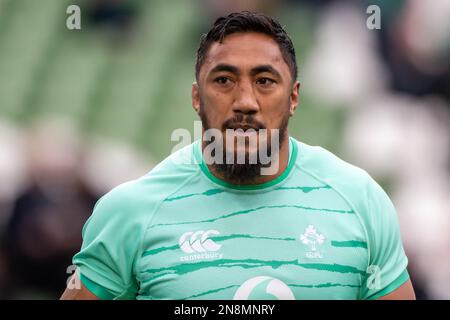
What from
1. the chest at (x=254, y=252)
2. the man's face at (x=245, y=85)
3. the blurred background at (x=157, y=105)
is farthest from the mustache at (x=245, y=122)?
the blurred background at (x=157, y=105)

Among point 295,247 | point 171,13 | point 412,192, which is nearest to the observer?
point 295,247

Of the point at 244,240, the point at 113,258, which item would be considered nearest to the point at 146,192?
the point at 113,258

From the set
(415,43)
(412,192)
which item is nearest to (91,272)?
(412,192)

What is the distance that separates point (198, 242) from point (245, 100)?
16.8 inches

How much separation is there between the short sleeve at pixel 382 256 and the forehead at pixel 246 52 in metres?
0.51

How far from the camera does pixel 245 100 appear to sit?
271cm

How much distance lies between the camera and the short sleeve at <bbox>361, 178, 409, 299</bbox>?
109 inches

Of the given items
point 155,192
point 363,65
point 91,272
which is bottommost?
point 91,272

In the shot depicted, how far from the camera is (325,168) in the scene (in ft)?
9.61

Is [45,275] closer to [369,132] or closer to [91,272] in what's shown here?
[369,132]

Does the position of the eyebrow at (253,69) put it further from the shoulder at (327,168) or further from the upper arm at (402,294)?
the upper arm at (402,294)

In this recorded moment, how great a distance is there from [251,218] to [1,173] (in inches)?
118

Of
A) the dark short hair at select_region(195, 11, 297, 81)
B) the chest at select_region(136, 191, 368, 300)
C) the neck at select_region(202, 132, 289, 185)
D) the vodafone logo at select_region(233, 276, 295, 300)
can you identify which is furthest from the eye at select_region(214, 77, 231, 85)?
the vodafone logo at select_region(233, 276, 295, 300)

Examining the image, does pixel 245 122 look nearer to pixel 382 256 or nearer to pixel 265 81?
pixel 265 81
